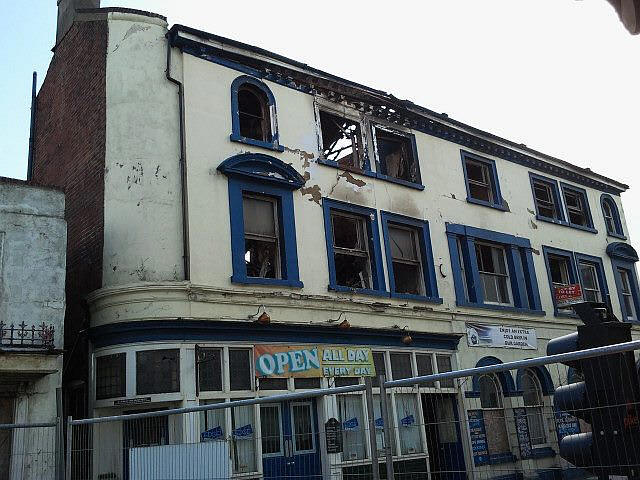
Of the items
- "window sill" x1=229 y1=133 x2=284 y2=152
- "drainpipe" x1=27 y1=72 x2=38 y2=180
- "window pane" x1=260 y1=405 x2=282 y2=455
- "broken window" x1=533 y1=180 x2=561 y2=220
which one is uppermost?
"drainpipe" x1=27 y1=72 x2=38 y2=180

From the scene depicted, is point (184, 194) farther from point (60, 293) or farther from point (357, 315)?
point (357, 315)

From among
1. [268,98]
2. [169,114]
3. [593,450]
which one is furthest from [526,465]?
[268,98]

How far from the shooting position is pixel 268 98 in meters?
16.0

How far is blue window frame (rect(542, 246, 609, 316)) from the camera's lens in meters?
21.4

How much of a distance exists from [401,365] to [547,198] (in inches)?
404

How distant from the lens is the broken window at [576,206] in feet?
78.5

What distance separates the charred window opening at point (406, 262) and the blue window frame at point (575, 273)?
5.75m

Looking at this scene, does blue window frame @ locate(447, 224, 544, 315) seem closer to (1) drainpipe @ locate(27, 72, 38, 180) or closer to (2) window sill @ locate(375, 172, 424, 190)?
(2) window sill @ locate(375, 172, 424, 190)

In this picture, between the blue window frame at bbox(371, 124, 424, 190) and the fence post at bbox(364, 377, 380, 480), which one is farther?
the blue window frame at bbox(371, 124, 424, 190)

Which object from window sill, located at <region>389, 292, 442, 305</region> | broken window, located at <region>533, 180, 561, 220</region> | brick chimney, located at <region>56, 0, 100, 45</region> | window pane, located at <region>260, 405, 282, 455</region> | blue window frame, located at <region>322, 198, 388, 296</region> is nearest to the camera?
window pane, located at <region>260, 405, 282, 455</region>

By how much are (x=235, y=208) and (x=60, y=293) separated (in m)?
4.05

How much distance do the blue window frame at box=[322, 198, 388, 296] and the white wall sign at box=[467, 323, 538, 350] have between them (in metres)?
3.27

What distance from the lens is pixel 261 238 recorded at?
48.4ft

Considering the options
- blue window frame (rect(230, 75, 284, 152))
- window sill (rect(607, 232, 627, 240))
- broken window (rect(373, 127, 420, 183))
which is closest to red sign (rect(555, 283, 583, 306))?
window sill (rect(607, 232, 627, 240))
